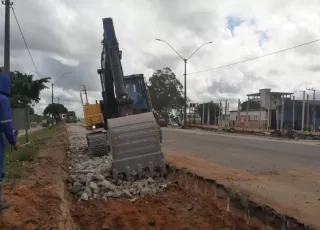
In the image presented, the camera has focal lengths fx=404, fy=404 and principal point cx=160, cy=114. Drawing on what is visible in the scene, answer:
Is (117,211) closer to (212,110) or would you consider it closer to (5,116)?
(5,116)

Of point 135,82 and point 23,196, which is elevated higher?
point 135,82

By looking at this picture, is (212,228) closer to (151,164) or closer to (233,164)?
(151,164)

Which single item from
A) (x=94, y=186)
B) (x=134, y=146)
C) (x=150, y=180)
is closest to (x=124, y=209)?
(x=94, y=186)

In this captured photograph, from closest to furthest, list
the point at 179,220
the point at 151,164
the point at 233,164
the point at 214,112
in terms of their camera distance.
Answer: the point at 179,220 → the point at 151,164 → the point at 233,164 → the point at 214,112

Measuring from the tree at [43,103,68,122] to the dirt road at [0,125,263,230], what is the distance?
63586mm

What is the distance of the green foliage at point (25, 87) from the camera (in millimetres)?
28817

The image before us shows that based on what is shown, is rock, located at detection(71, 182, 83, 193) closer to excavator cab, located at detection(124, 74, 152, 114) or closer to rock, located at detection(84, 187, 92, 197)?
rock, located at detection(84, 187, 92, 197)

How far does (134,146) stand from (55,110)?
237 ft

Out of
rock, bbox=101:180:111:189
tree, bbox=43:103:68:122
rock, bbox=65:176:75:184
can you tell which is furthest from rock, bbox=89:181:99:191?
tree, bbox=43:103:68:122

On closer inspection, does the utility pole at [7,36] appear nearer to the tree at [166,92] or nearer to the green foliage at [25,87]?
the green foliage at [25,87]

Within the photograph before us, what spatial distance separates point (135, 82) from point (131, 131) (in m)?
5.41

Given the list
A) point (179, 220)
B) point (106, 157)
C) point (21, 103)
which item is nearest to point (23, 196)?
point (179, 220)

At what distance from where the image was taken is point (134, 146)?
998 centimetres

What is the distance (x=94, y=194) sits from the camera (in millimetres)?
9008
